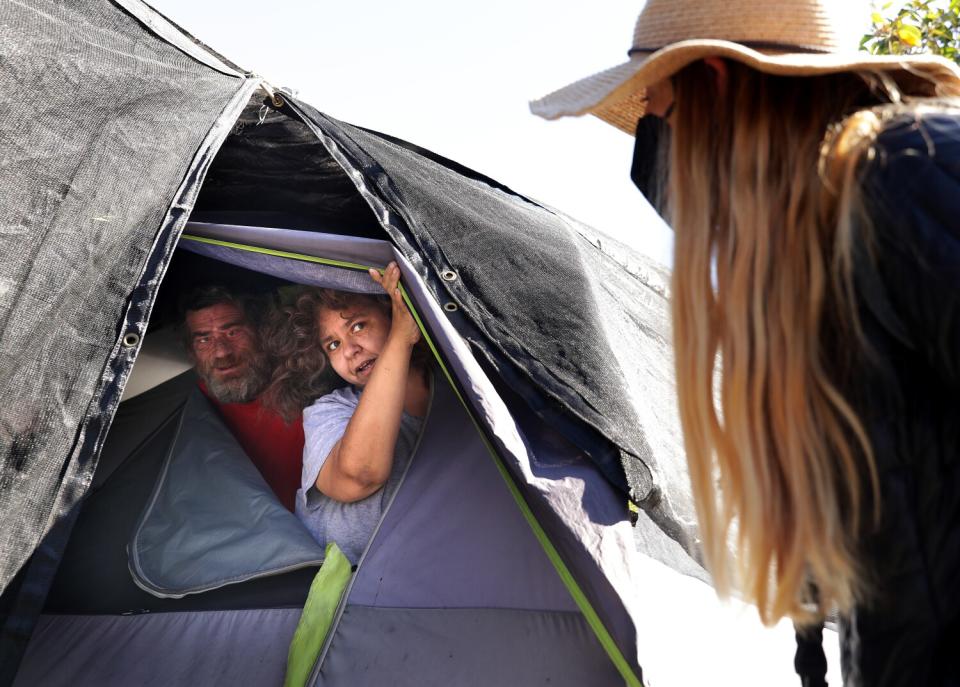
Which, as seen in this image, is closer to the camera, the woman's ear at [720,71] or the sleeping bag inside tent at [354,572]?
the woman's ear at [720,71]

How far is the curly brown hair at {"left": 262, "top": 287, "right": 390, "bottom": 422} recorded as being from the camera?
2.74 metres

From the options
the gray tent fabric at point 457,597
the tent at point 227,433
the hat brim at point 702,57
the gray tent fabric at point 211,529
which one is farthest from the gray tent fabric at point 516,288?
the hat brim at point 702,57

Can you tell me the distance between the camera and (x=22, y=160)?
6.46 ft

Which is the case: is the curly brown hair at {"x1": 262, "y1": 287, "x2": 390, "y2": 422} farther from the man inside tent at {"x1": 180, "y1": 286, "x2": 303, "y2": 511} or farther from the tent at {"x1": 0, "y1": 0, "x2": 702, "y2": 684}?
the tent at {"x1": 0, "y1": 0, "x2": 702, "y2": 684}

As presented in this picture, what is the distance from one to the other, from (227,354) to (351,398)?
1.47 feet

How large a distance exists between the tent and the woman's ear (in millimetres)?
1069

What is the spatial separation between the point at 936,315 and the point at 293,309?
2.23 m

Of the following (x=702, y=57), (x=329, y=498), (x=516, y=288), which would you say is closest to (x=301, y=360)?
(x=329, y=498)

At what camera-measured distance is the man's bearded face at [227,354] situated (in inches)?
111

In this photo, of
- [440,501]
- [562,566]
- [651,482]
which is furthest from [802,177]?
[440,501]

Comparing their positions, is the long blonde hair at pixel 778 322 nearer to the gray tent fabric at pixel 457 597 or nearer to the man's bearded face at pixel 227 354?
the gray tent fabric at pixel 457 597

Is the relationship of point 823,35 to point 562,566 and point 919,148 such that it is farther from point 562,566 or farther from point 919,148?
point 562,566

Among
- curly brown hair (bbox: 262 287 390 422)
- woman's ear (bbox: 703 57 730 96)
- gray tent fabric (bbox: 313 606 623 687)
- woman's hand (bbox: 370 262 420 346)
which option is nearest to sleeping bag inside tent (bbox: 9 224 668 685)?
gray tent fabric (bbox: 313 606 623 687)

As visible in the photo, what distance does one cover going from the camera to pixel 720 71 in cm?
97
